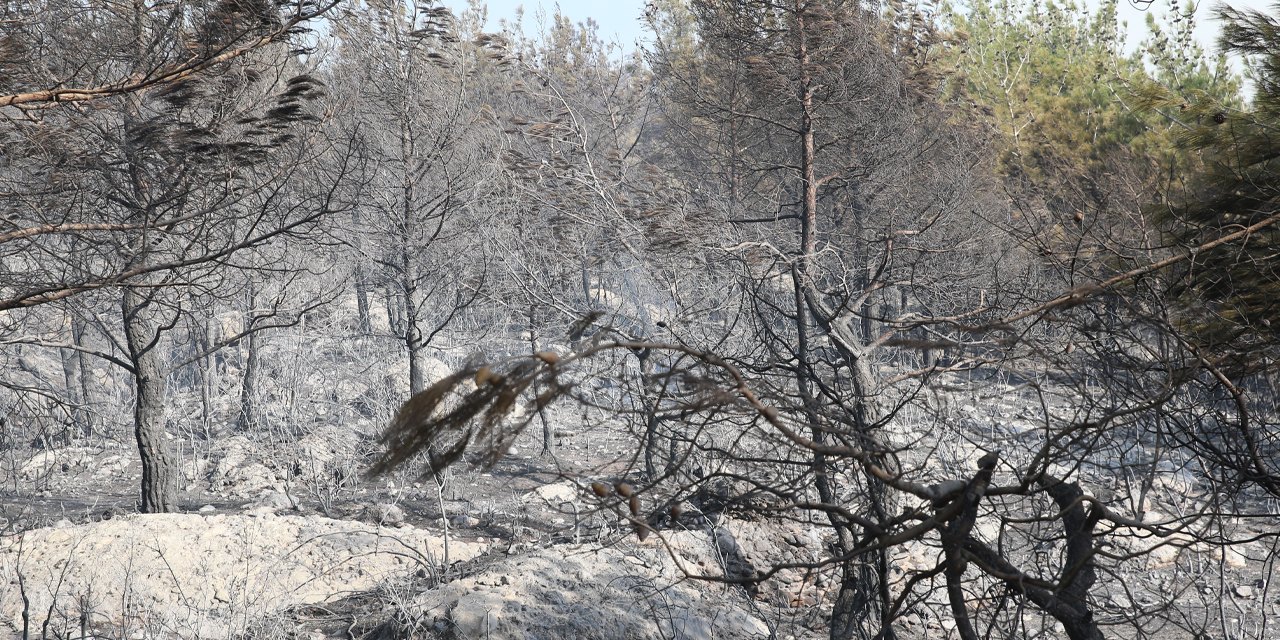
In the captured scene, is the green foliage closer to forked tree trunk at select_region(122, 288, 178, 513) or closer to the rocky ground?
the rocky ground

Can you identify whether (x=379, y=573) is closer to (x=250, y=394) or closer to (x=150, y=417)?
(x=150, y=417)

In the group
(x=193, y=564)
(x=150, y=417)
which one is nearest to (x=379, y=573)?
(x=193, y=564)

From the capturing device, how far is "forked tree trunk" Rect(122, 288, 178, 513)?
7.54 metres

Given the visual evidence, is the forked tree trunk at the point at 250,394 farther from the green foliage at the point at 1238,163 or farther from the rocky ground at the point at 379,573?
the green foliage at the point at 1238,163

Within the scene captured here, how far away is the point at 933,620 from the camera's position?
21.6 ft

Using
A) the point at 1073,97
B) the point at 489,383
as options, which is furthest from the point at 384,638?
the point at 1073,97

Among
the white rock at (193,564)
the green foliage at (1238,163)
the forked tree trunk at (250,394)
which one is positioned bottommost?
the white rock at (193,564)

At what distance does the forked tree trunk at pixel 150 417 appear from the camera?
754 centimetres

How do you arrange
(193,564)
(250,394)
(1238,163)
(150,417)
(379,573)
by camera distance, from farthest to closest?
(250,394) < (150,417) < (379,573) < (193,564) < (1238,163)

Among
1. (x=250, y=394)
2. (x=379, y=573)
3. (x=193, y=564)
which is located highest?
(x=250, y=394)

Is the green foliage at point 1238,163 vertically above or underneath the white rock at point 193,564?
above

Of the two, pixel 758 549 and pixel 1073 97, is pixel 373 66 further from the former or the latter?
pixel 1073 97

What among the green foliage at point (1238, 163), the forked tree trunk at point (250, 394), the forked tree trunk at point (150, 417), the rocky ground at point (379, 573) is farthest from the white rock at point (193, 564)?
the forked tree trunk at point (250, 394)

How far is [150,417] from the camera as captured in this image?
7746 mm
